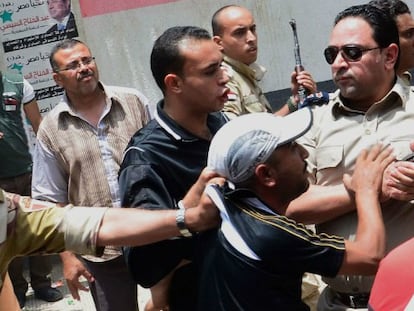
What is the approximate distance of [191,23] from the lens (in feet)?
24.0

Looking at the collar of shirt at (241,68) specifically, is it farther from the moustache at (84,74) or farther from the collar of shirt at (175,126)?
the collar of shirt at (175,126)

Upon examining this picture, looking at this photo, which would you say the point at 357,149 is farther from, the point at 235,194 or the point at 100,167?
the point at 100,167

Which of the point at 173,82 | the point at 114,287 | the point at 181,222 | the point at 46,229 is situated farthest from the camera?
the point at 114,287

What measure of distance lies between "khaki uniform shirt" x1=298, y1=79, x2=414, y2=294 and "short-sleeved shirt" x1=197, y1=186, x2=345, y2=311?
1.39 feet

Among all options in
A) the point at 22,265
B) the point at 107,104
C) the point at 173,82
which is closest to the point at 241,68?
the point at 107,104

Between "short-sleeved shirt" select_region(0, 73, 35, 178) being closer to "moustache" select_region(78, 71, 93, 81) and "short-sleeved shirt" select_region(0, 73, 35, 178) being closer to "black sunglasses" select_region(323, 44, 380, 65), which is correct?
"moustache" select_region(78, 71, 93, 81)

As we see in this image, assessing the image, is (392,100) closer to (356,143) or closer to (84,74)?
(356,143)

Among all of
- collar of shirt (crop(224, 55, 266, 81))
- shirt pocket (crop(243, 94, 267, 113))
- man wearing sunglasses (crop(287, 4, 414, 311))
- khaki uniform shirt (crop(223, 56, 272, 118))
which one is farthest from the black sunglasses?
collar of shirt (crop(224, 55, 266, 81))

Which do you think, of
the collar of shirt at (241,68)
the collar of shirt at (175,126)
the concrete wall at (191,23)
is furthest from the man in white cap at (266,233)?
the concrete wall at (191,23)

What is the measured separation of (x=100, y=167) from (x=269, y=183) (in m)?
1.97

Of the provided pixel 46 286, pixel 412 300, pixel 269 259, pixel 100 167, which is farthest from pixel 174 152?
pixel 46 286

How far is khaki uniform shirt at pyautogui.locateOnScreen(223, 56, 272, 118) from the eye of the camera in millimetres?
4391

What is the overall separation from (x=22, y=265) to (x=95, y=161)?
6.81 feet

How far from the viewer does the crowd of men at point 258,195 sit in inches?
85.5
